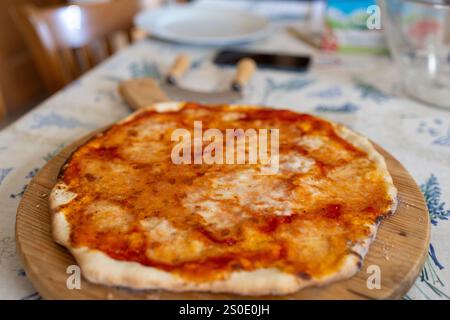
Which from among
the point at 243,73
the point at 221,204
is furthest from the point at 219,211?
the point at 243,73

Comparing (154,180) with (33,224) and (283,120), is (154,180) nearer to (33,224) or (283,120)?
(33,224)

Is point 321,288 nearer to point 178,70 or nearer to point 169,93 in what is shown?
point 169,93

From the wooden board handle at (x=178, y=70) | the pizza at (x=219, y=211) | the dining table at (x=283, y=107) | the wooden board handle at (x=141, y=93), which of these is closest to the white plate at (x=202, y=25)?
the dining table at (x=283, y=107)

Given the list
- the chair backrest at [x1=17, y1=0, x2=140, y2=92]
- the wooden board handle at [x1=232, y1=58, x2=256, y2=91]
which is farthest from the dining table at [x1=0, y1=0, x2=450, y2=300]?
the chair backrest at [x1=17, y1=0, x2=140, y2=92]

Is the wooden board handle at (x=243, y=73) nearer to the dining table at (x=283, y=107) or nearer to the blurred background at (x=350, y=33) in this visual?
the dining table at (x=283, y=107)

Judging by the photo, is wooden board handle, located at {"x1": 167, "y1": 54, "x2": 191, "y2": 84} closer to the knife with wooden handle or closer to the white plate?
the knife with wooden handle
